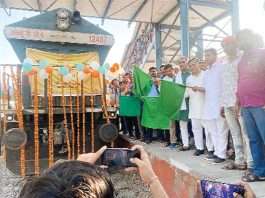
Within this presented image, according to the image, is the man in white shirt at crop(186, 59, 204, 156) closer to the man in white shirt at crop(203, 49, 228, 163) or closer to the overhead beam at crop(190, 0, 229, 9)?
the man in white shirt at crop(203, 49, 228, 163)

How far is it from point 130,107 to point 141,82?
24.6 inches

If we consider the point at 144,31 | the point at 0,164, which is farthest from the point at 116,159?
the point at 144,31

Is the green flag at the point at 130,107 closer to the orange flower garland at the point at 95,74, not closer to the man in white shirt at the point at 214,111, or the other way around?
the orange flower garland at the point at 95,74

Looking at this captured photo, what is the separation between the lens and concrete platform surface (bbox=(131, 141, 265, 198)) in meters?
3.21

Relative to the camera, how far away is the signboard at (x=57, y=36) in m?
7.18

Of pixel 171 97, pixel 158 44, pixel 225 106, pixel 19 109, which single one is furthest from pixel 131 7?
pixel 225 106

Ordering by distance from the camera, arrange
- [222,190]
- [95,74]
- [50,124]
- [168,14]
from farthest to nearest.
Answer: [168,14], [95,74], [50,124], [222,190]

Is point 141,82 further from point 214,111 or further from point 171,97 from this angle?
point 214,111

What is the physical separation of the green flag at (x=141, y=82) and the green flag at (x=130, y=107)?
320 mm

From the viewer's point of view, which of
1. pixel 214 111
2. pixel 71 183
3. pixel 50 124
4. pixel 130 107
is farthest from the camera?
pixel 130 107

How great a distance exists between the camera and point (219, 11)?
1108cm

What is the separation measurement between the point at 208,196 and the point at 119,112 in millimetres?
5454

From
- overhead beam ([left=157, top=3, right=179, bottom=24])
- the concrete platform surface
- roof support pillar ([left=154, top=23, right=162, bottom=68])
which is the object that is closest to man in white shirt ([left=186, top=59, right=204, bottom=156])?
the concrete platform surface

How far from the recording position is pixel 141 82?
21.3ft
